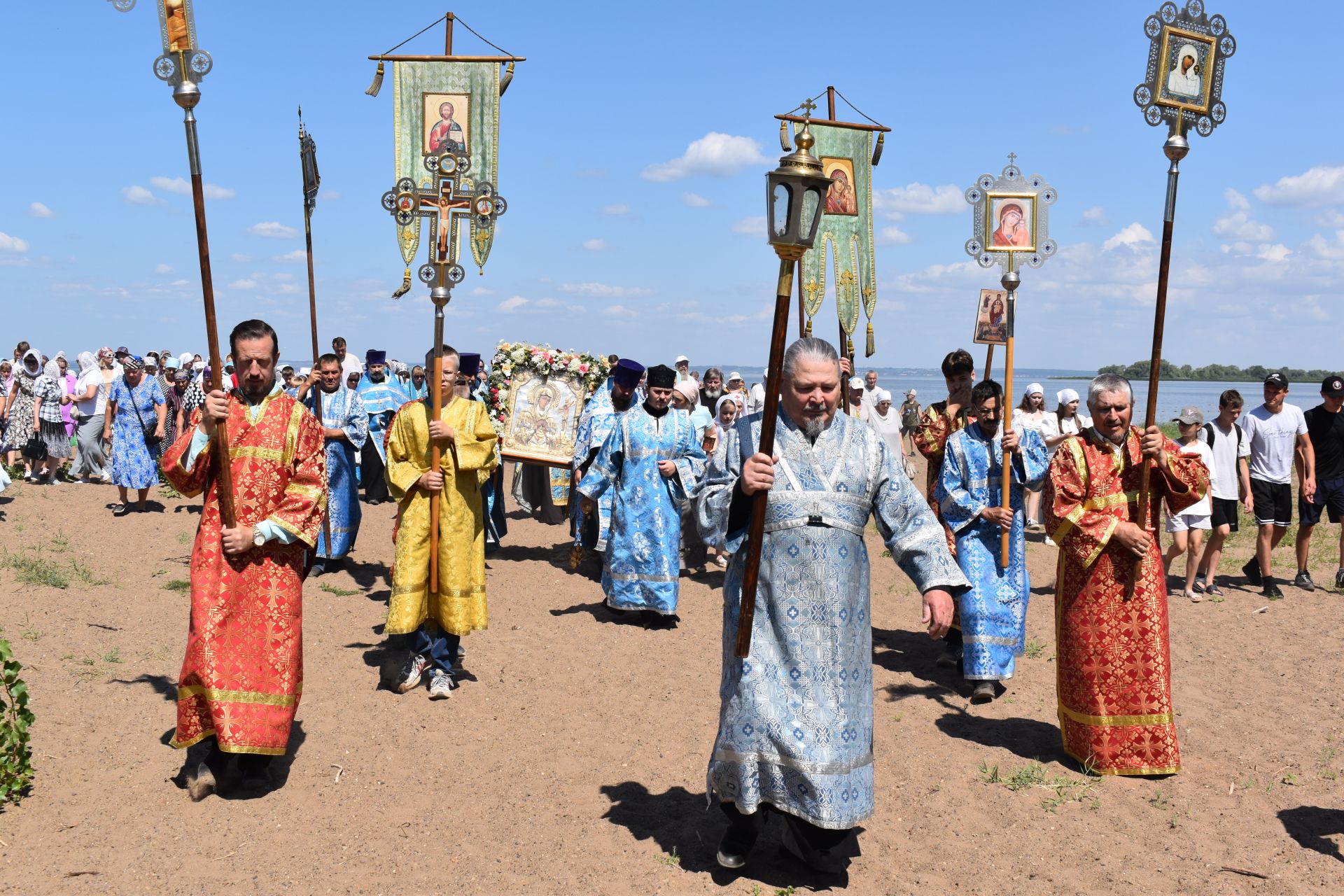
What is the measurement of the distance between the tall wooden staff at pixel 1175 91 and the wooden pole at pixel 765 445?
8.57 feet

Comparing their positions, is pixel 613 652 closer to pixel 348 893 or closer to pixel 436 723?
pixel 436 723

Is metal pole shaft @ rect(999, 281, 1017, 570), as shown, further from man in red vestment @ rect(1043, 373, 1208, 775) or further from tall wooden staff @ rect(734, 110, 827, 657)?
tall wooden staff @ rect(734, 110, 827, 657)

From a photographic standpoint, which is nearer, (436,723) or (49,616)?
(436,723)

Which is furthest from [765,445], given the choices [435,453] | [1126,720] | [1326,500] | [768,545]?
[1326,500]

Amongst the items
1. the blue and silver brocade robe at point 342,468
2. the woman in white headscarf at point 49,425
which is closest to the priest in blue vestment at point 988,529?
the blue and silver brocade robe at point 342,468

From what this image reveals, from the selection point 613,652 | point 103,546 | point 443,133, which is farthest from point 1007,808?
point 443,133

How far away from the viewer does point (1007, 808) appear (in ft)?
18.5

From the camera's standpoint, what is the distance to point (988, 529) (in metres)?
7.53

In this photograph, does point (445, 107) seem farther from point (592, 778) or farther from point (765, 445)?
point (765, 445)

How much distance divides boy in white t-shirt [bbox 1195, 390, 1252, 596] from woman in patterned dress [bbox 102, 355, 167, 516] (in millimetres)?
12130

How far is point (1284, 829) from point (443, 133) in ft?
39.4

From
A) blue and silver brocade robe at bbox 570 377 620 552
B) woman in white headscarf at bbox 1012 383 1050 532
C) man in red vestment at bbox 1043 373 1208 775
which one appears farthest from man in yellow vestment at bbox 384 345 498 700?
woman in white headscarf at bbox 1012 383 1050 532

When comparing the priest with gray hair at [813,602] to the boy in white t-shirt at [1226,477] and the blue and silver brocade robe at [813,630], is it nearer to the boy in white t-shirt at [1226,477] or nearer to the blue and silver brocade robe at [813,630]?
the blue and silver brocade robe at [813,630]

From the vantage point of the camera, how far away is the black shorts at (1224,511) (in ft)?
36.8
